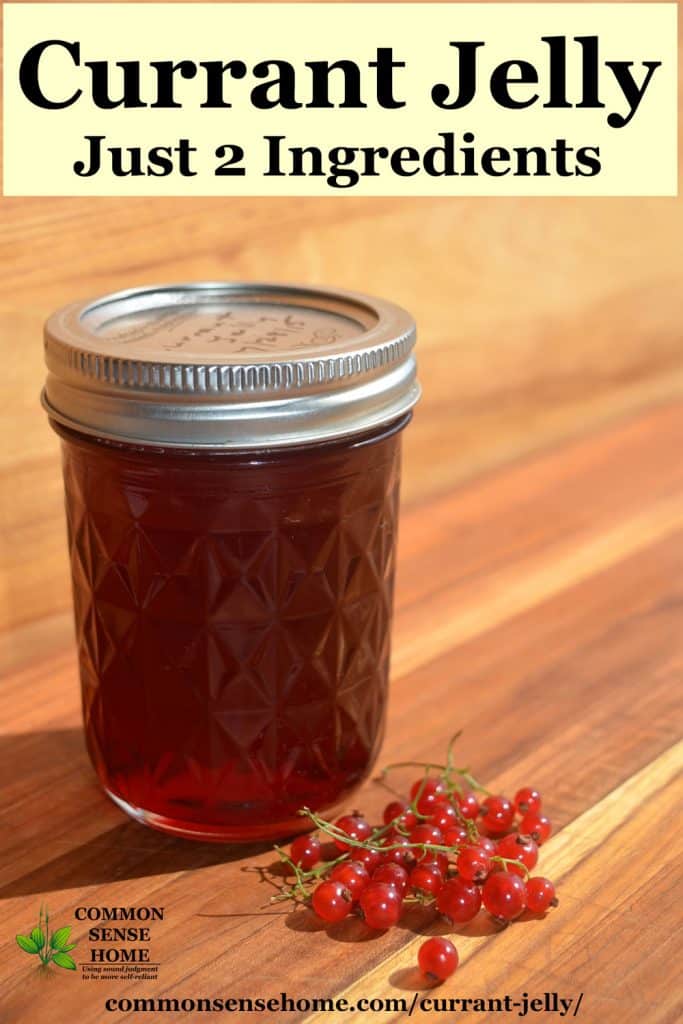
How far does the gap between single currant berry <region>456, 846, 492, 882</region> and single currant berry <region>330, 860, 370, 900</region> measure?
0.20 feet

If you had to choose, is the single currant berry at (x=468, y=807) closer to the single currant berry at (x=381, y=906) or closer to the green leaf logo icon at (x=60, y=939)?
the single currant berry at (x=381, y=906)

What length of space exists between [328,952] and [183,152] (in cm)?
71

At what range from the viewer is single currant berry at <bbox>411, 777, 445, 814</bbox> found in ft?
2.87

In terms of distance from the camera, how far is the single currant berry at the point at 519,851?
0.82 meters

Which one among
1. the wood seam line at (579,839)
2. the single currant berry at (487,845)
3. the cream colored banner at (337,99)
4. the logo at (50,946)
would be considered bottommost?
the wood seam line at (579,839)

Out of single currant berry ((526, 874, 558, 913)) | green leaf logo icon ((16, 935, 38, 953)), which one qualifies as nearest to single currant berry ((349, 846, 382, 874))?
single currant berry ((526, 874, 558, 913))

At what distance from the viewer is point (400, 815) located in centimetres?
87

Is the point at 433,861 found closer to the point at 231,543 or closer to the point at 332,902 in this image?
the point at 332,902

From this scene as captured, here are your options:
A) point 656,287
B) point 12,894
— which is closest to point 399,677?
point 12,894

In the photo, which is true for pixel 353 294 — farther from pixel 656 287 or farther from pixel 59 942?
pixel 656 287

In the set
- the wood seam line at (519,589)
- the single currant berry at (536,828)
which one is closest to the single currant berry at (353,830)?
the single currant berry at (536,828)

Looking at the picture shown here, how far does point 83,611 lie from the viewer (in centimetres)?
86

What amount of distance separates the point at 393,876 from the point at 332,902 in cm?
5

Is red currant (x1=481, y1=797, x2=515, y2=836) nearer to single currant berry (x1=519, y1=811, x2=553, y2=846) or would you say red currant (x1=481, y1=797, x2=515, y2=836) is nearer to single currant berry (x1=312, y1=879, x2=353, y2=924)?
single currant berry (x1=519, y1=811, x2=553, y2=846)
